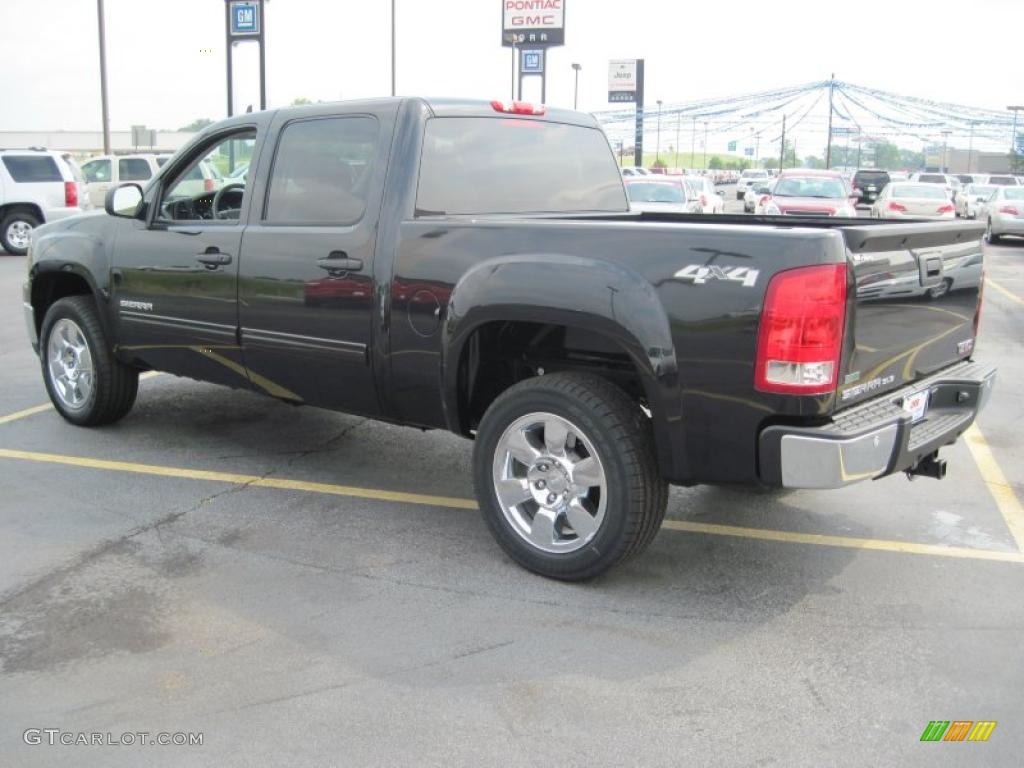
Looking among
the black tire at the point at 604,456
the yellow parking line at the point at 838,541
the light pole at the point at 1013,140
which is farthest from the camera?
the light pole at the point at 1013,140

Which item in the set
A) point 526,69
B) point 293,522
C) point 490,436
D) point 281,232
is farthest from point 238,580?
point 526,69

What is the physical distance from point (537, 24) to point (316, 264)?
46984 mm

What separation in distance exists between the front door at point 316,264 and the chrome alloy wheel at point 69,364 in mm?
1714

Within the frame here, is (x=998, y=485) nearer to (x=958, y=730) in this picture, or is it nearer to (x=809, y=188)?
(x=958, y=730)

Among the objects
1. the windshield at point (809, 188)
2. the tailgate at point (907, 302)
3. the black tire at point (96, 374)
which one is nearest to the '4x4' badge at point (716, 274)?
the tailgate at point (907, 302)

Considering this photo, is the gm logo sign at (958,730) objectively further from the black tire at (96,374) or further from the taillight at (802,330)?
the black tire at (96,374)

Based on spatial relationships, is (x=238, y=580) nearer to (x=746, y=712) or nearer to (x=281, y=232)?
(x=281, y=232)

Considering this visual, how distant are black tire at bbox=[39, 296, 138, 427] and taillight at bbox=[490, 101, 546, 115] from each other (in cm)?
288

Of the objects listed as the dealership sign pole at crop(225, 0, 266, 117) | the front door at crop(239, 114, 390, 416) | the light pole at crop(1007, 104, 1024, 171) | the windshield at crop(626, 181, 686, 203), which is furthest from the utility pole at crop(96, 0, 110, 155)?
the light pole at crop(1007, 104, 1024, 171)

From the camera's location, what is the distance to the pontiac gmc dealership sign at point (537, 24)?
48562mm

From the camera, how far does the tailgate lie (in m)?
3.59

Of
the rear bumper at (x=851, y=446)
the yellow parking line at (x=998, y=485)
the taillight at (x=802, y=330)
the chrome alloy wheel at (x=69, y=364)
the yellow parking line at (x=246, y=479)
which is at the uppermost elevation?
the taillight at (x=802, y=330)

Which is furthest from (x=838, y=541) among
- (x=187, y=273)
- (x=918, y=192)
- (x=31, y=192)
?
(x=918, y=192)

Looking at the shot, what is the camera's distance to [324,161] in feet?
16.5
